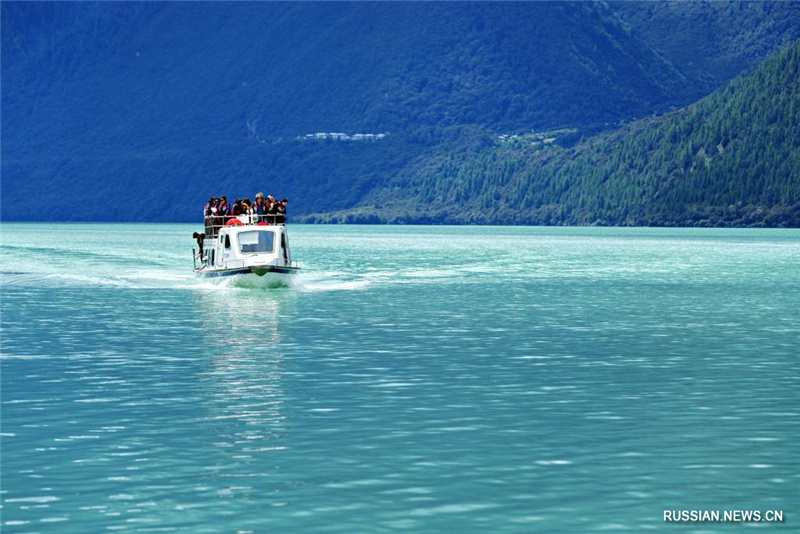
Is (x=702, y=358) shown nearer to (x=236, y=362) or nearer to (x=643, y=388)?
(x=643, y=388)

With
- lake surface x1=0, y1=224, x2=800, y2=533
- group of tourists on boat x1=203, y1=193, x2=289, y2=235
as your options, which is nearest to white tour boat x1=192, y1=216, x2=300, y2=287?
group of tourists on boat x1=203, y1=193, x2=289, y2=235

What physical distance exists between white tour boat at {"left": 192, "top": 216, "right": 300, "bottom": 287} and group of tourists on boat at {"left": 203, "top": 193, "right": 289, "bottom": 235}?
353 mm

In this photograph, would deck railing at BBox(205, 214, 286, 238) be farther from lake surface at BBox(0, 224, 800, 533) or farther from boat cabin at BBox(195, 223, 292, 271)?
lake surface at BBox(0, 224, 800, 533)

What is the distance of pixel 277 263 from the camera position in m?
86.7

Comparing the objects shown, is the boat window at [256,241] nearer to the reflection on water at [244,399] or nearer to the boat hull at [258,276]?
the boat hull at [258,276]

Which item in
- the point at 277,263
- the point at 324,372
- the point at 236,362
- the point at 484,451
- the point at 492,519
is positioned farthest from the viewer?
the point at 277,263

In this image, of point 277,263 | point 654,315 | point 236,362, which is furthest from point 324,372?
point 277,263

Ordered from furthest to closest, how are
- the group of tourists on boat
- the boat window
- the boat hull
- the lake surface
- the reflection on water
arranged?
the group of tourists on boat < the boat window < the boat hull < the reflection on water < the lake surface

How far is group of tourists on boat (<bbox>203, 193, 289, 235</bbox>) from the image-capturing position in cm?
8669

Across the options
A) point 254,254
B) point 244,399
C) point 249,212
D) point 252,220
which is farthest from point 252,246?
point 244,399

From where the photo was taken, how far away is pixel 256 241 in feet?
284

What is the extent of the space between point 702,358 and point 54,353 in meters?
21.8

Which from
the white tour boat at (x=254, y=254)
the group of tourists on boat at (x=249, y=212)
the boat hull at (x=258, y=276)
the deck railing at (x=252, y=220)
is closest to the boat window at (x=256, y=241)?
the white tour boat at (x=254, y=254)

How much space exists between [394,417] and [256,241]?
52544 millimetres
